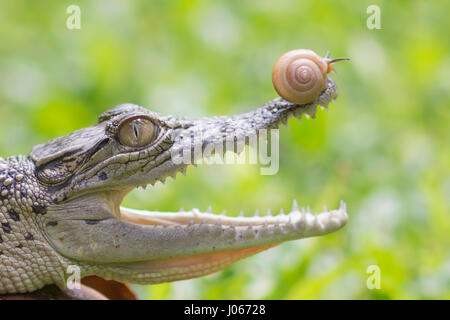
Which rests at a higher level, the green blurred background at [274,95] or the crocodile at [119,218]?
the green blurred background at [274,95]

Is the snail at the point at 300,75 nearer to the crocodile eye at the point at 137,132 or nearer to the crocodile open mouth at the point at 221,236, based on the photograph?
the crocodile open mouth at the point at 221,236

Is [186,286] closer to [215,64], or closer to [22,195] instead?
[22,195]

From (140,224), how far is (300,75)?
91cm

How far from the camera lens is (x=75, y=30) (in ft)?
24.9

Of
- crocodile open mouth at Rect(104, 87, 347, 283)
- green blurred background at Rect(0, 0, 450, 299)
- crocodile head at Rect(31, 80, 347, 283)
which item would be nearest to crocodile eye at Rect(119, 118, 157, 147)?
crocodile head at Rect(31, 80, 347, 283)

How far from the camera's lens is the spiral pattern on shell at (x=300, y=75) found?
2.49 m

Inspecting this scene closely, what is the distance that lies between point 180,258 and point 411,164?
11.2ft

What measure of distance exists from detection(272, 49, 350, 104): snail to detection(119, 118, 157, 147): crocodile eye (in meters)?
0.56

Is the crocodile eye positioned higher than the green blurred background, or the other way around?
the green blurred background

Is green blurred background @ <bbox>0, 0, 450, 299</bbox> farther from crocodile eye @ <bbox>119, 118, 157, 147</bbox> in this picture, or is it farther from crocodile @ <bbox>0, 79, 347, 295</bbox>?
crocodile eye @ <bbox>119, 118, 157, 147</bbox>

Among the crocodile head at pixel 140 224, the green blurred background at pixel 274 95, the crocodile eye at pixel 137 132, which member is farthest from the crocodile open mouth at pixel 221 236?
the green blurred background at pixel 274 95

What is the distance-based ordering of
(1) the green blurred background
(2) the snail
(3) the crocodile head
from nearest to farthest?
1. (2) the snail
2. (3) the crocodile head
3. (1) the green blurred background

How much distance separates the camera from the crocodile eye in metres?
2.69

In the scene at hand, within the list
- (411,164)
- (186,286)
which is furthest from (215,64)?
(186,286)
